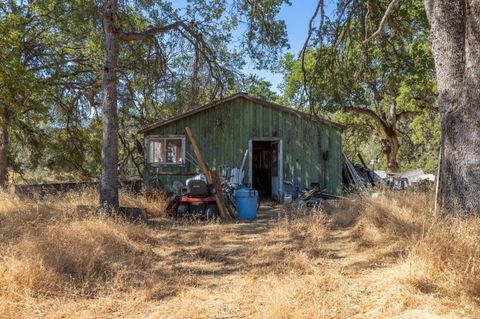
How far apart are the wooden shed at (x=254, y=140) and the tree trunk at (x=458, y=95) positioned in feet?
25.2

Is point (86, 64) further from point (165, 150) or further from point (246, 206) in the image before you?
point (246, 206)

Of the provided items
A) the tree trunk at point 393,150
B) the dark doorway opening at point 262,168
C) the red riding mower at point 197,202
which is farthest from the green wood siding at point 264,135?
the tree trunk at point 393,150

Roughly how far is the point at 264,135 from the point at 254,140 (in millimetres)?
407

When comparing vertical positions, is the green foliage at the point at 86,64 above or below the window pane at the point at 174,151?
above

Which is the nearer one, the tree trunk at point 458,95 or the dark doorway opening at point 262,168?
the tree trunk at point 458,95

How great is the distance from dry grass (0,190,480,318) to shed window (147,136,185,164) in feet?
21.7

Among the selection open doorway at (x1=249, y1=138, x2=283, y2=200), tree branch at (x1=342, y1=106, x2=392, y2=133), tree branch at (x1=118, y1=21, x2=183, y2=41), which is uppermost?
tree branch at (x1=118, y1=21, x2=183, y2=41)

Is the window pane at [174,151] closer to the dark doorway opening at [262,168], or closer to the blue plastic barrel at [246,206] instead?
the dark doorway opening at [262,168]

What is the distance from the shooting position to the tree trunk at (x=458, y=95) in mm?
4957

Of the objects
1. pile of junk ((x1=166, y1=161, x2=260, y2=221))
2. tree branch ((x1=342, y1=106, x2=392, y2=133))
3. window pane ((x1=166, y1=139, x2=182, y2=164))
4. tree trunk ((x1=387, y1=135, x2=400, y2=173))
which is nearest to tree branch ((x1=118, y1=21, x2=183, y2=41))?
pile of junk ((x1=166, y1=161, x2=260, y2=221))

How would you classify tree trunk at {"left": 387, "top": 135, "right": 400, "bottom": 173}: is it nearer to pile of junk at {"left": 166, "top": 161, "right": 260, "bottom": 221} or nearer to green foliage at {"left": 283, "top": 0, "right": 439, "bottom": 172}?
green foliage at {"left": 283, "top": 0, "right": 439, "bottom": 172}

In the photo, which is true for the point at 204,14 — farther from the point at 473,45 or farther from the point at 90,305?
the point at 90,305

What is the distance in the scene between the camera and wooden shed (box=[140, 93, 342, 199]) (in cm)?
1310

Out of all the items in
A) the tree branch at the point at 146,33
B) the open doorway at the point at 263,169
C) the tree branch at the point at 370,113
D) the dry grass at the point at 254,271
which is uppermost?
the tree branch at the point at 146,33
